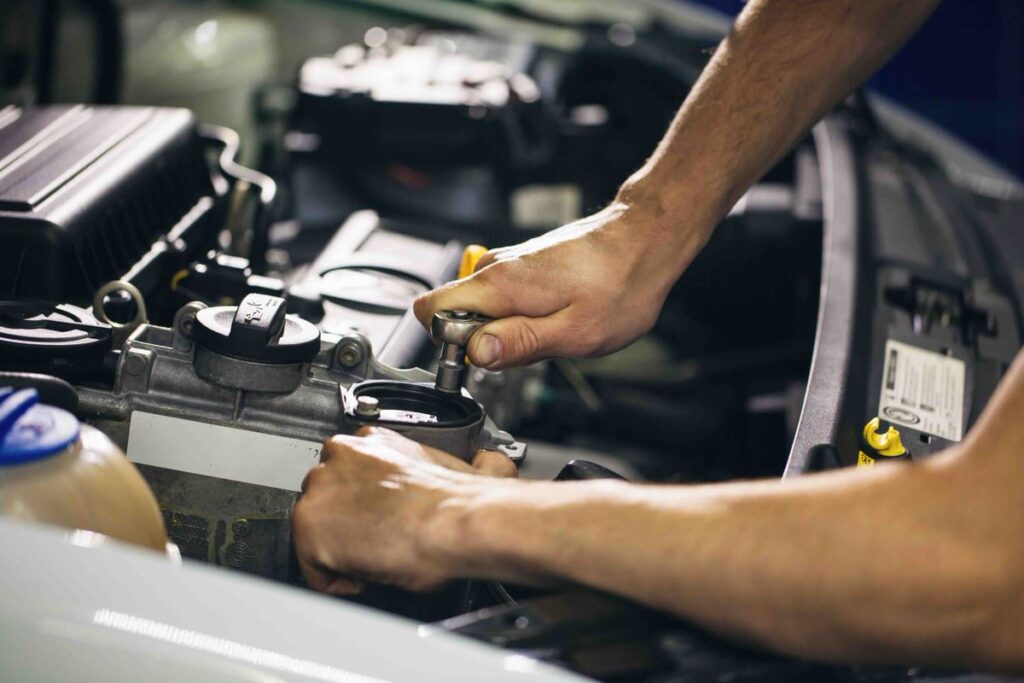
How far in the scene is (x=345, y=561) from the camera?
77 centimetres

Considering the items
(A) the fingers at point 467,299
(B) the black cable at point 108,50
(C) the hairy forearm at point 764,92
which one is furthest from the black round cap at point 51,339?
(B) the black cable at point 108,50

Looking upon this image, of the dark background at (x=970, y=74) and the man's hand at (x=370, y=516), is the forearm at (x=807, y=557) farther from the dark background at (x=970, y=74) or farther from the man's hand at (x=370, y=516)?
the dark background at (x=970, y=74)

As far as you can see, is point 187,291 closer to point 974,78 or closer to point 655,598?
point 655,598

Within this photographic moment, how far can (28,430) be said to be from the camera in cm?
68

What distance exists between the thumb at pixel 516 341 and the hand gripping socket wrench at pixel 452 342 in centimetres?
1

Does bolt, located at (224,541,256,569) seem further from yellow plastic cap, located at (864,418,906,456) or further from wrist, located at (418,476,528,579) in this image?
yellow plastic cap, located at (864,418,906,456)

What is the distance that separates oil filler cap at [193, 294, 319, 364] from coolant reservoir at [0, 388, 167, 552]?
0.60ft

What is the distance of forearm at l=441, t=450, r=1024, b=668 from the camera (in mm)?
629

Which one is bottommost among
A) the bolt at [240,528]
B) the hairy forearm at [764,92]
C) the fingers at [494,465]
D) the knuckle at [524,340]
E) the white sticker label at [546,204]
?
the white sticker label at [546,204]

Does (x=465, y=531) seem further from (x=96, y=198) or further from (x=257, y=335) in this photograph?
(x=96, y=198)

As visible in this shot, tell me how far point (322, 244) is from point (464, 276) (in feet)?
2.27

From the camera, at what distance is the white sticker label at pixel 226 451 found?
926mm

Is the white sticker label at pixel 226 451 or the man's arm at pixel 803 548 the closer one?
the man's arm at pixel 803 548

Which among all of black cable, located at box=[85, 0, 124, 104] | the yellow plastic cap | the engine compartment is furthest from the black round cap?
black cable, located at box=[85, 0, 124, 104]
